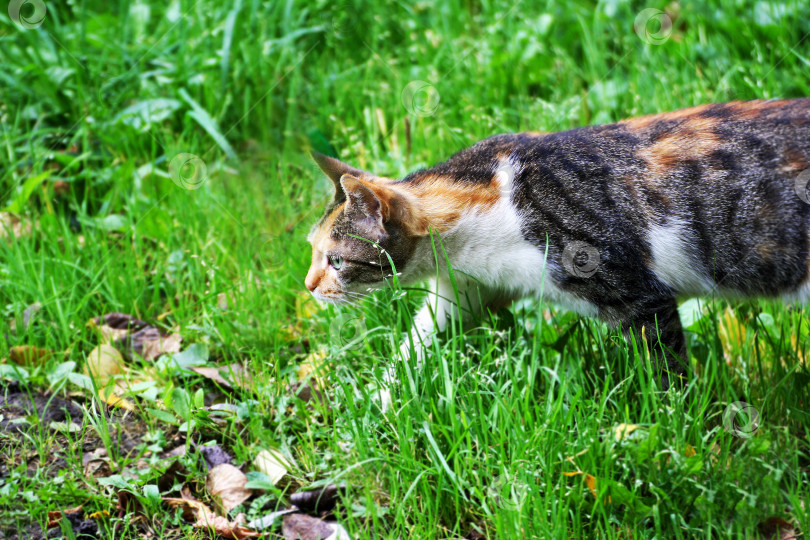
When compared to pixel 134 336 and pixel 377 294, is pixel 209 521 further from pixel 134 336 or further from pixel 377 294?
pixel 134 336

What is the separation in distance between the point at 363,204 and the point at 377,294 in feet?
1.40

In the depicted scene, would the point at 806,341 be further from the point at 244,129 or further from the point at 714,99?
the point at 244,129

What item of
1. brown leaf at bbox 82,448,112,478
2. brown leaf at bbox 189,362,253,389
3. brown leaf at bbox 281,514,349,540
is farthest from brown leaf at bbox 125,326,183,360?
brown leaf at bbox 281,514,349,540

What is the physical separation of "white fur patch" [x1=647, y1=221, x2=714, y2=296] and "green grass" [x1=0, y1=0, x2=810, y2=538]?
156mm

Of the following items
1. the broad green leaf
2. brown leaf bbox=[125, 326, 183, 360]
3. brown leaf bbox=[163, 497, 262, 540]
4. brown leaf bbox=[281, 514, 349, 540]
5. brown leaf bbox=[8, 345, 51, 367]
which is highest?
the broad green leaf

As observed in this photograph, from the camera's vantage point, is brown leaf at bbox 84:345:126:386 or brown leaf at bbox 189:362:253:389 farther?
brown leaf at bbox 84:345:126:386

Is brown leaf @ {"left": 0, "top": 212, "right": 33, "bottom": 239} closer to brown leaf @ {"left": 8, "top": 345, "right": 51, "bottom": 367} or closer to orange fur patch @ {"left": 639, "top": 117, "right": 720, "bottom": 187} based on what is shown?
brown leaf @ {"left": 8, "top": 345, "right": 51, "bottom": 367}

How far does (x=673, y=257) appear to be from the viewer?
250 cm

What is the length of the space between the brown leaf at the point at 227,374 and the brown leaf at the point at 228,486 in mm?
336

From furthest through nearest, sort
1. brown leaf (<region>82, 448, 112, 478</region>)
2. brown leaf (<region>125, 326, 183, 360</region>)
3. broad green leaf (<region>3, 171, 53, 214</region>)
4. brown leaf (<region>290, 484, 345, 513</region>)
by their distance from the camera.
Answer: broad green leaf (<region>3, 171, 53, 214</region>) → brown leaf (<region>125, 326, 183, 360</region>) → brown leaf (<region>82, 448, 112, 478</region>) → brown leaf (<region>290, 484, 345, 513</region>)

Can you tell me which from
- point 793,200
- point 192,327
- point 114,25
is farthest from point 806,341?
point 114,25

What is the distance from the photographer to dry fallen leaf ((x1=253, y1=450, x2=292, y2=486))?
7.98 ft

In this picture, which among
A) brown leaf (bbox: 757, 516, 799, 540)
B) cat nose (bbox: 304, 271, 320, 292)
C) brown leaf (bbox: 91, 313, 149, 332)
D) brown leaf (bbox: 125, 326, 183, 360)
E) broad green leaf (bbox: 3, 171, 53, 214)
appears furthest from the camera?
broad green leaf (bbox: 3, 171, 53, 214)

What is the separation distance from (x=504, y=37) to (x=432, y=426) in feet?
9.68
